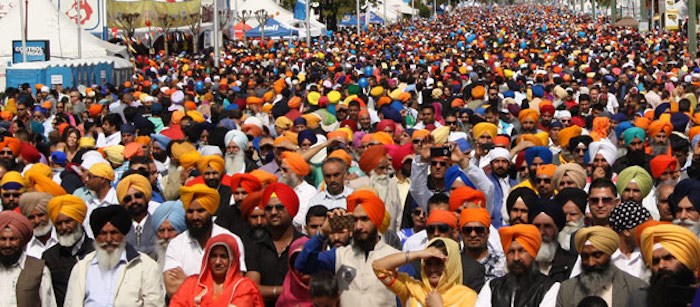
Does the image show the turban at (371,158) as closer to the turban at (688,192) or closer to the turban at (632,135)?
the turban at (632,135)

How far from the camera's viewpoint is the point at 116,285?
712cm

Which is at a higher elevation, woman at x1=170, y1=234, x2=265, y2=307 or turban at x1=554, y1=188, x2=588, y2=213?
turban at x1=554, y1=188, x2=588, y2=213

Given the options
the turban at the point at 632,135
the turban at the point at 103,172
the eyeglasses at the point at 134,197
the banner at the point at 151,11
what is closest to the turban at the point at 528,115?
the turban at the point at 632,135

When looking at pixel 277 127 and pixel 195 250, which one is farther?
pixel 277 127

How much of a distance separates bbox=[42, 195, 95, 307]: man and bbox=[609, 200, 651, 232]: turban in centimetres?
290

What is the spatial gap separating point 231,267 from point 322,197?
93.4 inches

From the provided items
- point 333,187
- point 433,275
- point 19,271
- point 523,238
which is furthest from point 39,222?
point 523,238

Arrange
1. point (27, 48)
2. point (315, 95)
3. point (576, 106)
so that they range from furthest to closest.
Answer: point (27, 48)
point (315, 95)
point (576, 106)

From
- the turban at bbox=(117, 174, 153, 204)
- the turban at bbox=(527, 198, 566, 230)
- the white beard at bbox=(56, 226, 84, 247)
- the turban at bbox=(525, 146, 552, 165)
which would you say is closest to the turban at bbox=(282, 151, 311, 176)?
the turban at bbox=(117, 174, 153, 204)

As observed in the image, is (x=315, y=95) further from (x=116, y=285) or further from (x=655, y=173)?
(x=116, y=285)

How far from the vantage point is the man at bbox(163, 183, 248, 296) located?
284 inches

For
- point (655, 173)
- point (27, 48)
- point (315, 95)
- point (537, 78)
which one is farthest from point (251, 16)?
point (655, 173)

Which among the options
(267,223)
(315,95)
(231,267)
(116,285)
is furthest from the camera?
(315,95)

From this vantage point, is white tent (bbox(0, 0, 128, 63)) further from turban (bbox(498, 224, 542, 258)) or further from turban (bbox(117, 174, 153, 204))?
turban (bbox(498, 224, 542, 258))
